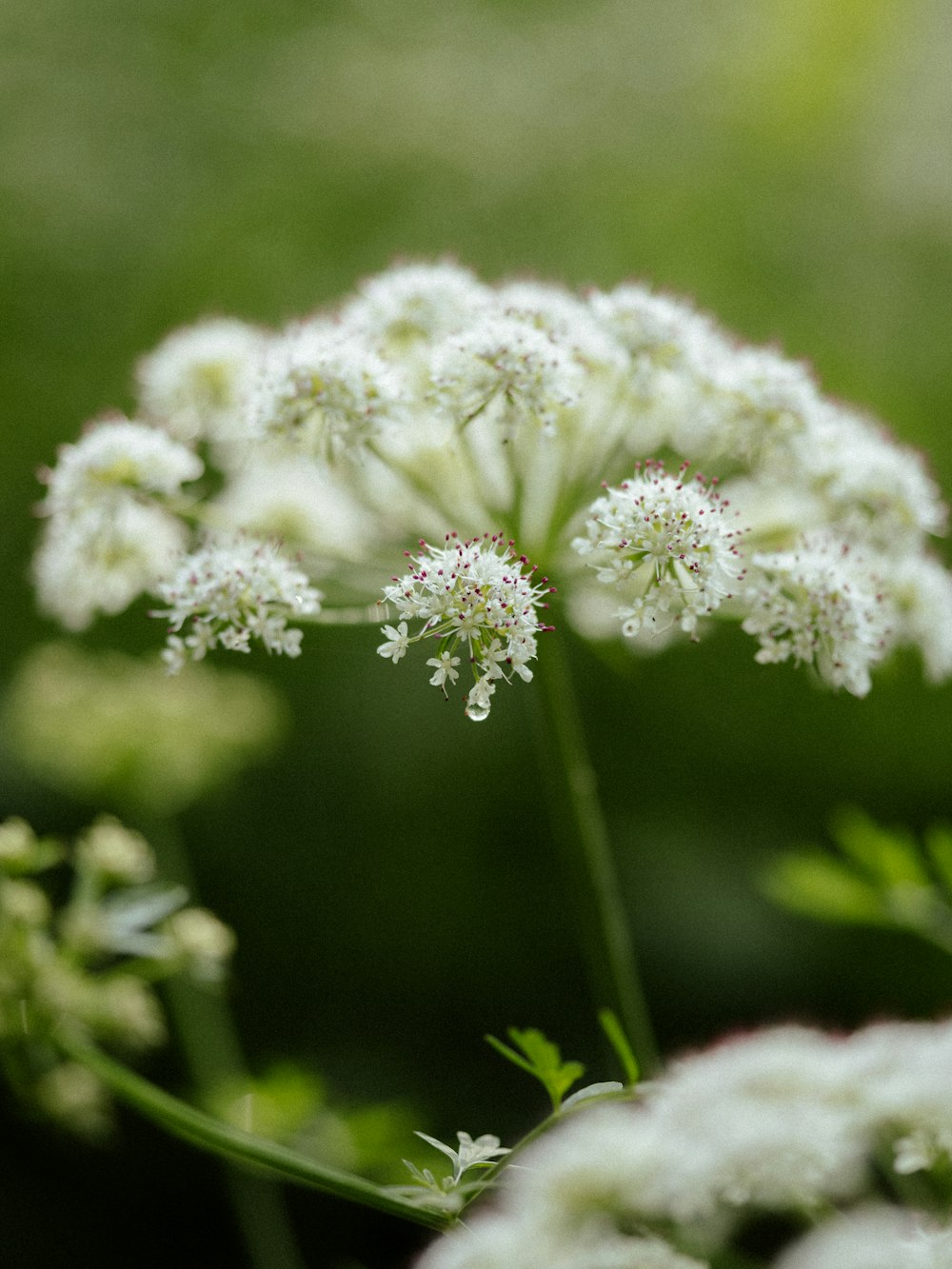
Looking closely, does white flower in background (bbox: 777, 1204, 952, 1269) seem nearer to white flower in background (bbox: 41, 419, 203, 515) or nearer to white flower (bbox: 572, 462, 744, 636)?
white flower (bbox: 572, 462, 744, 636)

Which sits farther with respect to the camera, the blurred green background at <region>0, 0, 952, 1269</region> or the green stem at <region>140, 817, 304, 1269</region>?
the blurred green background at <region>0, 0, 952, 1269</region>

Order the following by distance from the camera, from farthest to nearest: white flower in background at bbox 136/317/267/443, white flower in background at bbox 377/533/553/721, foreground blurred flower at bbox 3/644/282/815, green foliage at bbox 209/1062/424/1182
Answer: foreground blurred flower at bbox 3/644/282/815 → white flower in background at bbox 136/317/267/443 → green foliage at bbox 209/1062/424/1182 → white flower in background at bbox 377/533/553/721

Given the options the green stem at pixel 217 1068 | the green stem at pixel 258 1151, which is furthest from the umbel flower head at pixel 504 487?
the green stem at pixel 217 1068

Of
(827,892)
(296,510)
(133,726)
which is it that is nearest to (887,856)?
(827,892)

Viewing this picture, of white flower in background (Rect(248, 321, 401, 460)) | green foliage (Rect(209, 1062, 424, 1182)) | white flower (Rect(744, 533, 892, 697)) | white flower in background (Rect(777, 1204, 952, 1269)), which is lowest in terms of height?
white flower in background (Rect(777, 1204, 952, 1269))

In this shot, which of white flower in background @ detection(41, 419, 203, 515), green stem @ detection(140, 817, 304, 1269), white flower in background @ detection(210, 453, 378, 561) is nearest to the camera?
white flower in background @ detection(41, 419, 203, 515)

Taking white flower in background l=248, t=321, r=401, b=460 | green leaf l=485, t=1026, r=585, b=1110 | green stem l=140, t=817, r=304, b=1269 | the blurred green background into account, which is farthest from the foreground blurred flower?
green leaf l=485, t=1026, r=585, b=1110

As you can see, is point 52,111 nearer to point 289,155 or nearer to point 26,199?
point 26,199

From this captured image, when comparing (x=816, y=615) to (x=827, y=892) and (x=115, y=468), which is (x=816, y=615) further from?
(x=115, y=468)
